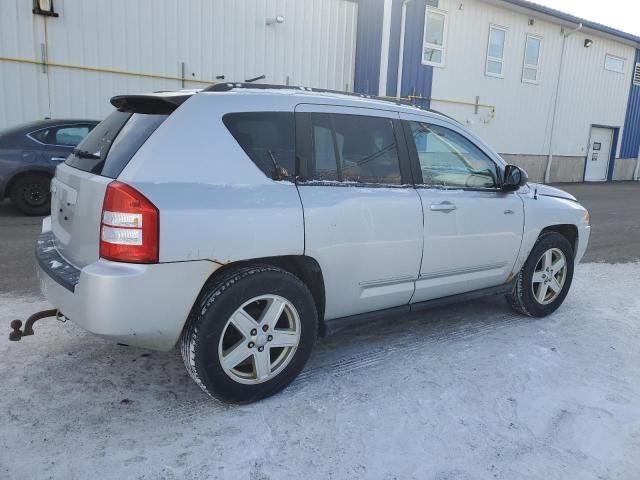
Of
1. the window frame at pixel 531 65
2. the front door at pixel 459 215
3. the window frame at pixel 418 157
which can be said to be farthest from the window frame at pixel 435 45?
the front door at pixel 459 215

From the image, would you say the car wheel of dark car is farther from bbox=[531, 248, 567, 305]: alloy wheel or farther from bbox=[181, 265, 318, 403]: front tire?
bbox=[531, 248, 567, 305]: alloy wheel

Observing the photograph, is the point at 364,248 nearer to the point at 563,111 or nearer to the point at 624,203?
the point at 624,203

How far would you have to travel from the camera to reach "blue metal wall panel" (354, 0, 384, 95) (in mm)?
14859

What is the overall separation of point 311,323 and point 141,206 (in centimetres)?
122

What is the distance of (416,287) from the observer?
3717mm

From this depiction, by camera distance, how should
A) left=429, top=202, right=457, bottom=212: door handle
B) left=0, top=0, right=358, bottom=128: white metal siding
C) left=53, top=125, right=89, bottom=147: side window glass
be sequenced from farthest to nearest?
left=0, top=0, right=358, bottom=128: white metal siding < left=53, top=125, right=89, bottom=147: side window glass < left=429, top=202, right=457, bottom=212: door handle

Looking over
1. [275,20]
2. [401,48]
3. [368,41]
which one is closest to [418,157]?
[275,20]

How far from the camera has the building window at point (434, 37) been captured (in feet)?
53.2

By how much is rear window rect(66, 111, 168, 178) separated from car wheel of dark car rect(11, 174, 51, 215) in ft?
19.7

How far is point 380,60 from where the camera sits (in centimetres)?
1512

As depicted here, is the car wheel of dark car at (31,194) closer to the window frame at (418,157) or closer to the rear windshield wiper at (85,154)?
the rear windshield wiper at (85,154)

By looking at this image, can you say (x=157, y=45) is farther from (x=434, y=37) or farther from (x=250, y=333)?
(x=250, y=333)

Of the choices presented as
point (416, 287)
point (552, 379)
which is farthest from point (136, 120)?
point (552, 379)

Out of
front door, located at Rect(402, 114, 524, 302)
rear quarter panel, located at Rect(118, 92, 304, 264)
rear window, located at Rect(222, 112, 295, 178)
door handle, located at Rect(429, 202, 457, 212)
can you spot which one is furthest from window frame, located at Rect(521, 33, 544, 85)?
rear quarter panel, located at Rect(118, 92, 304, 264)
